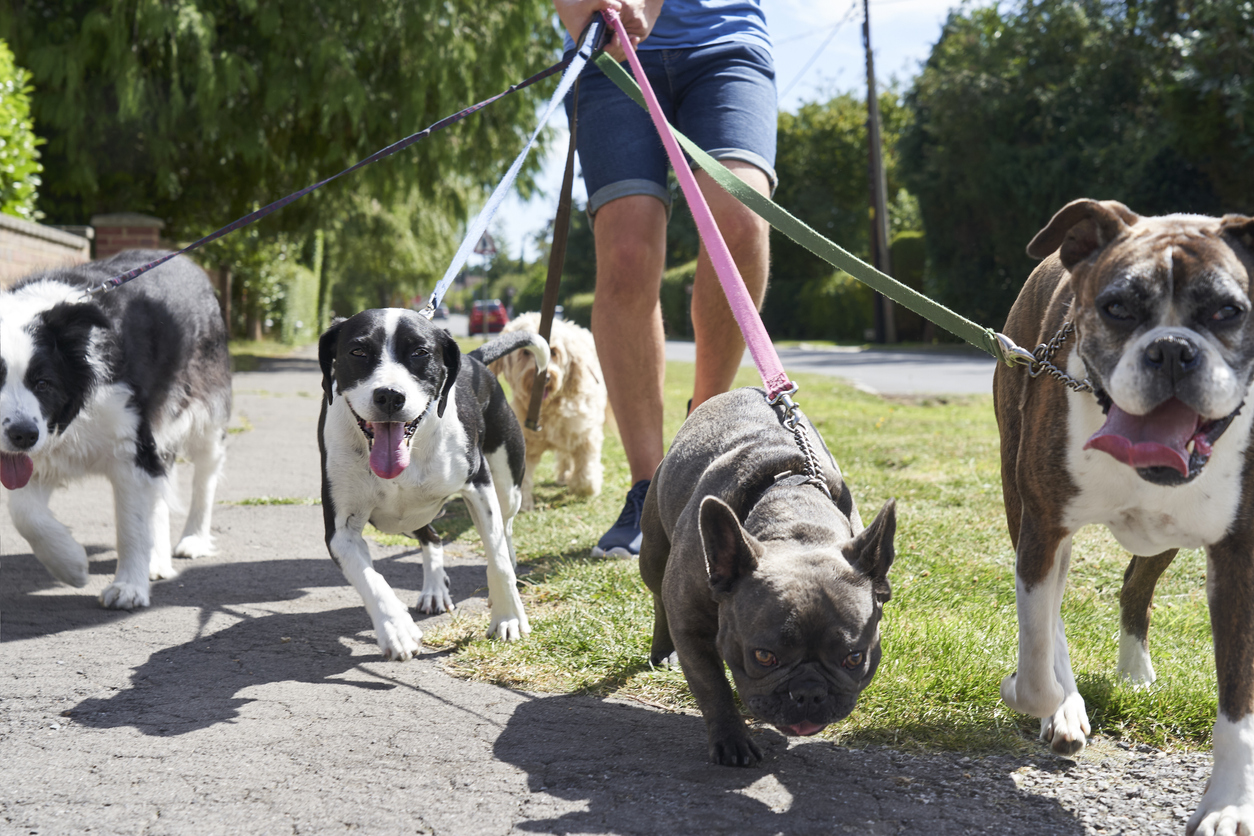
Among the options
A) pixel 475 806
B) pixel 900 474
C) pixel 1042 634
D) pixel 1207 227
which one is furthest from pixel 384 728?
pixel 900 474

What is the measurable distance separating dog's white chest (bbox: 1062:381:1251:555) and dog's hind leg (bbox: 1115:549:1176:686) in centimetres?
66

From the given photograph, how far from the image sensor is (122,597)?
397 cm

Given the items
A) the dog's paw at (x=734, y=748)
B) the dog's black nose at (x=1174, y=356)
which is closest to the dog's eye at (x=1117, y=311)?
the dog's black nose at (x=1174, y=356)

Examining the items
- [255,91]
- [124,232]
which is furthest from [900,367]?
[124,232]

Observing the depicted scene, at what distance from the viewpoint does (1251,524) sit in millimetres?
2281

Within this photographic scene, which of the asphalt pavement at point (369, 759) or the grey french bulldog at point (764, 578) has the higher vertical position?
the grey french bulldog at point (764, 578)

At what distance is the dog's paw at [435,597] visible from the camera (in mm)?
4105

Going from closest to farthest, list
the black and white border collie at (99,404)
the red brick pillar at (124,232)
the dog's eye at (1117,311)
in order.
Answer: the dog's eye at (1117,311) < the black and white border collie at (99,404) < the red brick pillar at (124,232)

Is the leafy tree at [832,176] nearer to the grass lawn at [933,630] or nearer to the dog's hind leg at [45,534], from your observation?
the grass lawn at [933,630]

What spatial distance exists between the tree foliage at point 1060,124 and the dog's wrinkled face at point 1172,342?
896 inches

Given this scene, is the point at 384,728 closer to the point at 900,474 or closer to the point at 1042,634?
the point at 1042,634

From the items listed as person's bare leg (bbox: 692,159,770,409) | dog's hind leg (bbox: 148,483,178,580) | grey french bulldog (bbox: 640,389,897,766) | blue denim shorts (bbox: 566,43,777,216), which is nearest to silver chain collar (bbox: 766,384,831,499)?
grey french bulldog (bbox: 640,389,897,766)

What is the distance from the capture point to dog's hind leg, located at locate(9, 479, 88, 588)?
396 centimetres

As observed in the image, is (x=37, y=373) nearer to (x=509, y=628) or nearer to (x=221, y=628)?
(x=221, y=628)
